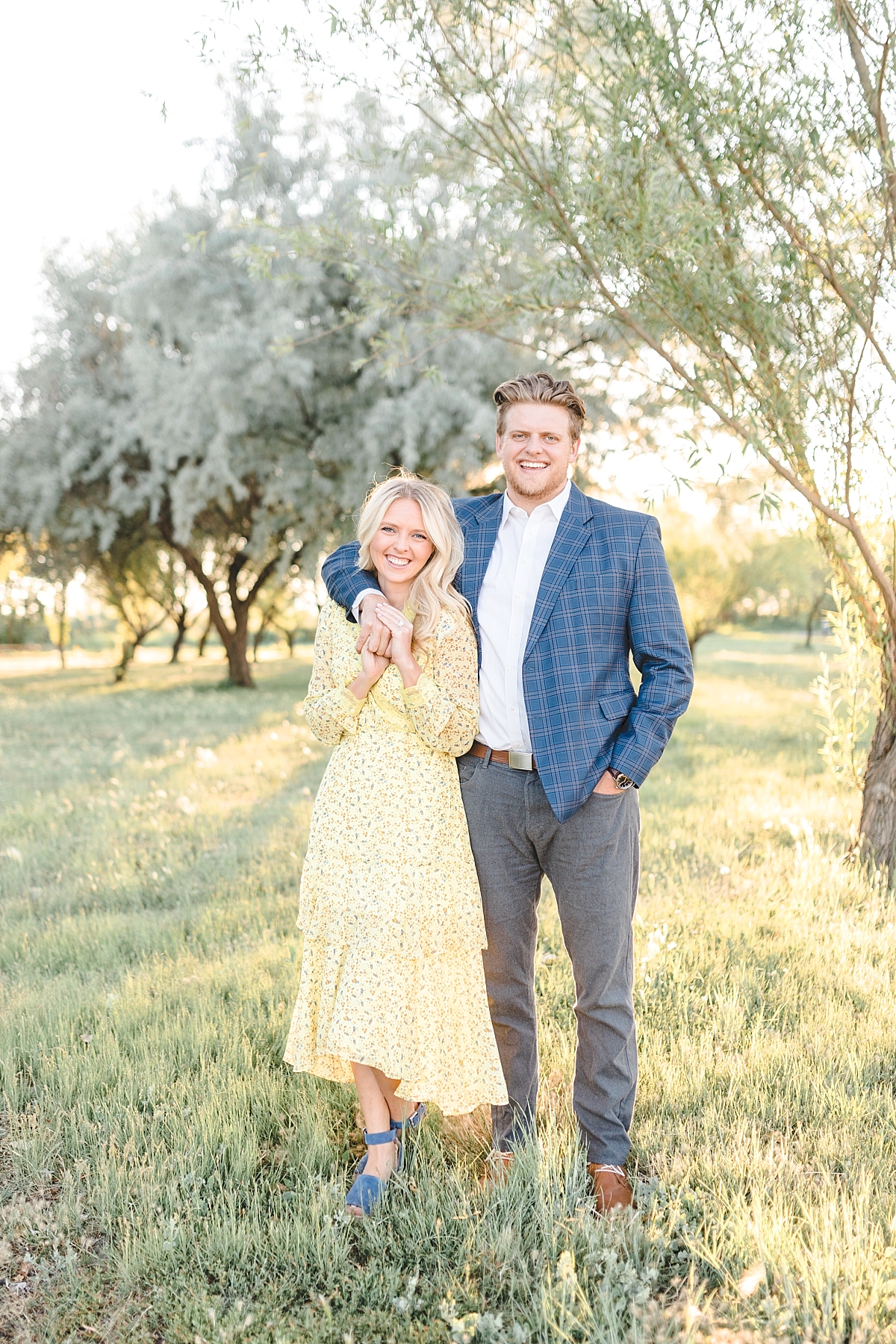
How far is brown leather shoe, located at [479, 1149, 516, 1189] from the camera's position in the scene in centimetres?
304

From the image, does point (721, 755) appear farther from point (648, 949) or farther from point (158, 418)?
point (158, 418)

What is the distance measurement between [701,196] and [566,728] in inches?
137

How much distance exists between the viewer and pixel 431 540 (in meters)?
3.14

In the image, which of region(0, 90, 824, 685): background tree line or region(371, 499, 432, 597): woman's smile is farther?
region(0, 90, 824, 685): background tree line

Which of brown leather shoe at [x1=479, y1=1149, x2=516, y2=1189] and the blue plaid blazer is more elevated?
the blue plaid blazer

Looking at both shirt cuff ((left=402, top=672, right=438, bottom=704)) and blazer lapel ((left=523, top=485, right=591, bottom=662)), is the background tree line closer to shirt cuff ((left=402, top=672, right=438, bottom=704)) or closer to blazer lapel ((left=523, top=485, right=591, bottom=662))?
blazer lapel ((left=523, top=485, right=591, bottom=662))

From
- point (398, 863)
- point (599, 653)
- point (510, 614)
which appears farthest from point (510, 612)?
point (398, 863)

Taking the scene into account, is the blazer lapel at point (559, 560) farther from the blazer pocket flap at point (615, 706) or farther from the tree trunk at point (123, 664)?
the tree trunk at point (123, 664)

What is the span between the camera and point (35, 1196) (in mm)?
3127

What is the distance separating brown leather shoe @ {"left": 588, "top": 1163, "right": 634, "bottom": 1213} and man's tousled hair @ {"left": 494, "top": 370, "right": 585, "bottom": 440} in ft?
8.25

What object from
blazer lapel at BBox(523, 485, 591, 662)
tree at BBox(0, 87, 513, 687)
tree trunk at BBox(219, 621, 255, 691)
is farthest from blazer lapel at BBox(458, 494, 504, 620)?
tree trunk at BBox(219, 621, 255, 691)

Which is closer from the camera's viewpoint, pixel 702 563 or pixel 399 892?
pixel 399 892

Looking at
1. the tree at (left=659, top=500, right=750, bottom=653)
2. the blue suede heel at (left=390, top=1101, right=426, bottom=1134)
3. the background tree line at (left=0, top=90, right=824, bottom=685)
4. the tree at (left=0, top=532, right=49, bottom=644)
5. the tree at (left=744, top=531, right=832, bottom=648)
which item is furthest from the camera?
the tree at (left=744, top=531, right=832, bottom=648)

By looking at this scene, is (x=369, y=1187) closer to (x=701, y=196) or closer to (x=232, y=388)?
(x=701, y=196)
